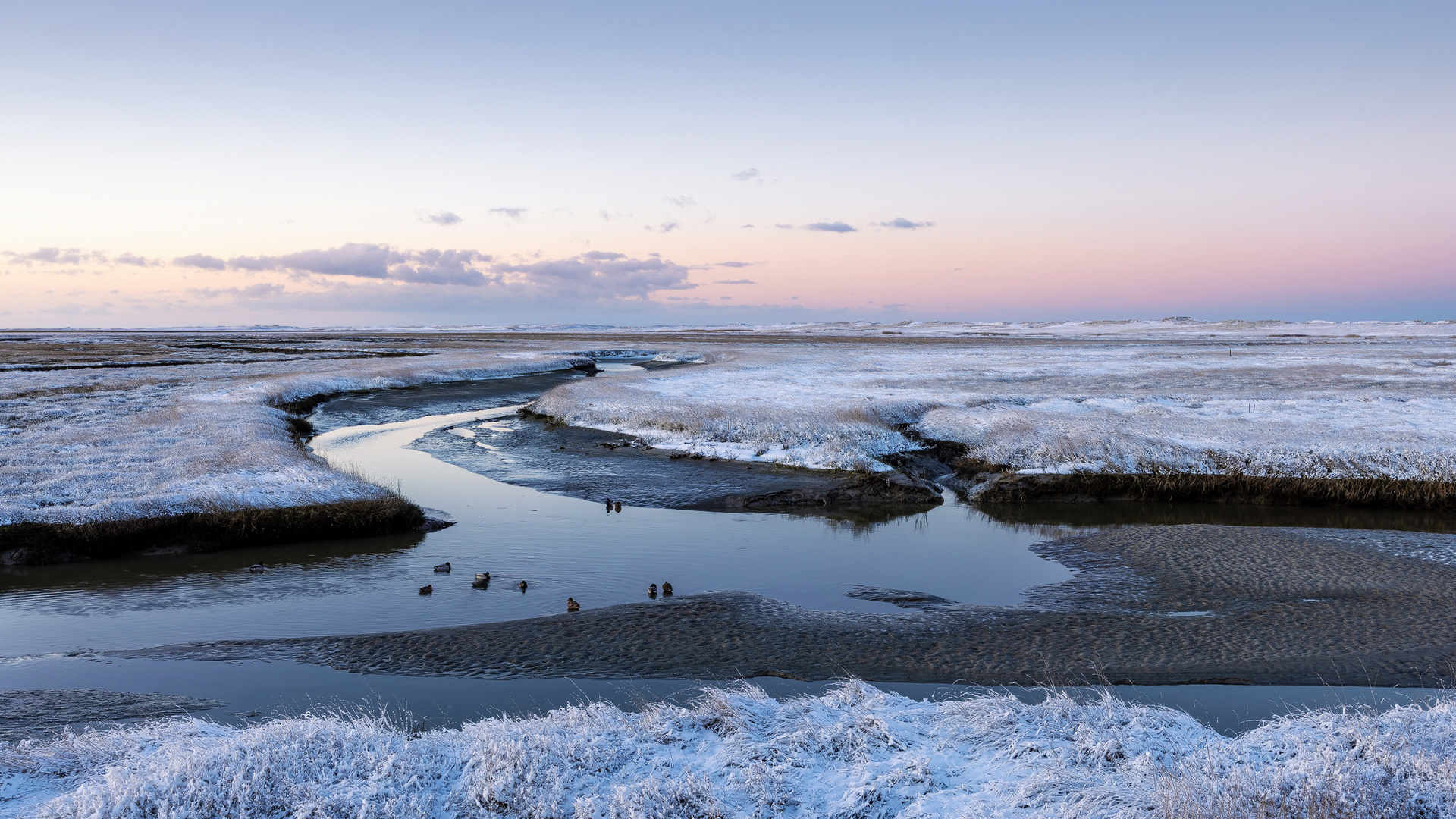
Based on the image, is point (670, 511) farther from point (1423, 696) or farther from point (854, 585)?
point (1423, 696)

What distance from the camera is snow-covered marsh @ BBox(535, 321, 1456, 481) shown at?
23156 mm

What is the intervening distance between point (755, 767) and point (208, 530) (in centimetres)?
1555

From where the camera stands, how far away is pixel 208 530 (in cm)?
1731

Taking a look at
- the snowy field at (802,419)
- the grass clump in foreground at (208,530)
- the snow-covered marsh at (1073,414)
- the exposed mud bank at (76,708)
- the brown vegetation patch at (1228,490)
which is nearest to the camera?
the exposed mud bank at (76,708)

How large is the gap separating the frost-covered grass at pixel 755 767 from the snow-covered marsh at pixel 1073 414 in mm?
16323

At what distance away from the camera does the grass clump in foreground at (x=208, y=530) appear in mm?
16062

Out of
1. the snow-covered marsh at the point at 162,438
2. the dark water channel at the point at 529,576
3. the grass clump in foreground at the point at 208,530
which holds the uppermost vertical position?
the snow-covered marsh at the point at 162,438

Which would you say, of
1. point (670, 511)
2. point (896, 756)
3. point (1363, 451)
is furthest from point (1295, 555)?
point (670, 511)

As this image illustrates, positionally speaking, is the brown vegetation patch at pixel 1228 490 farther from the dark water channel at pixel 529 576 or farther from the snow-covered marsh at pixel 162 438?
the snow-covered marsh at pixel 162 438

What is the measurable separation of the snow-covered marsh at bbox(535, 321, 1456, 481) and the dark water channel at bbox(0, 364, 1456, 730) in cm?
261

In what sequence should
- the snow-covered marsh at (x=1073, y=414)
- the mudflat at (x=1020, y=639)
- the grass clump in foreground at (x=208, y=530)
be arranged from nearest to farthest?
the mudflat at (x=1020, y=639), the grass clump in foreground at (x=208, y=530), the snow-covered marsh at (x=1073, y=414)

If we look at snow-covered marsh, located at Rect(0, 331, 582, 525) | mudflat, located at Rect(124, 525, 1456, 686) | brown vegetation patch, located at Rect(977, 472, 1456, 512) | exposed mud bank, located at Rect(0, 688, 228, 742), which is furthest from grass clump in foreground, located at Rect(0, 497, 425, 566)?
brown vegetation patch, located at Rect(977, 472, 1456, 512)

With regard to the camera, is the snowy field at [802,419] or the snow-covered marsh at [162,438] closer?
the snow-covered marsh at [162,438]

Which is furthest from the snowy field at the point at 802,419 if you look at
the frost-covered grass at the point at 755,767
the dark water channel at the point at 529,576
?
the frost-covered grass at the point at 755,767
